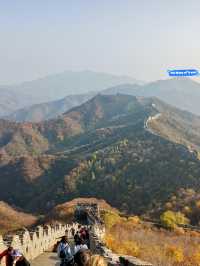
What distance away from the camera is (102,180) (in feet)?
632

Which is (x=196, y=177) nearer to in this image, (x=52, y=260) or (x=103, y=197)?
(x=103, y=197)

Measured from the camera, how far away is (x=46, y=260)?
24.1 m

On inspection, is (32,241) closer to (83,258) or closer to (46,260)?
(46,260)

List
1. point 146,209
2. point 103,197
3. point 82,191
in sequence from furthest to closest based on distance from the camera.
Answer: point 82,191
point 103,197
point 146,209

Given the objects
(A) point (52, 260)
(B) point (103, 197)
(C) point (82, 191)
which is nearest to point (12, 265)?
(A) point (52, 260)

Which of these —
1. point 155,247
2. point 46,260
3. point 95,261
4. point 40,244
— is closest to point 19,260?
point 95,261

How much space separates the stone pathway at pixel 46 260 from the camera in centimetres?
2236

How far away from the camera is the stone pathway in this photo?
22359mm

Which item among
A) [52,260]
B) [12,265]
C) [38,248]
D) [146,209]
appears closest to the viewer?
[12,265]

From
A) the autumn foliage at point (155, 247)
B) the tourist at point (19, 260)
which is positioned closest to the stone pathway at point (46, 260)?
the autumn foliage at point (155, 247)

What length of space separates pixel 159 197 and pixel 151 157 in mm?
48280

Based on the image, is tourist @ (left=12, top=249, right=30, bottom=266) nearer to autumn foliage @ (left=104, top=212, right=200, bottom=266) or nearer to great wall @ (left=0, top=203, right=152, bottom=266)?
great wall @ (left=0, top=203, right=152, bottom=266)

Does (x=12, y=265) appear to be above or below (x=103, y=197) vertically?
above

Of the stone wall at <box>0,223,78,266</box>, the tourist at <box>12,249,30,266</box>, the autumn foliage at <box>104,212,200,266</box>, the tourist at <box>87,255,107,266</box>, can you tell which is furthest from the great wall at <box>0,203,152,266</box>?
the tourist at <box>87,255,107,266</box>
